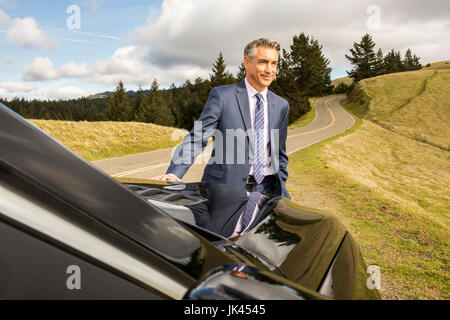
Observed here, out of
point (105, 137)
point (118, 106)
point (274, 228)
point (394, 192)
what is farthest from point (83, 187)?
point (118, 106)

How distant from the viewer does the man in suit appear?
8.64 feet

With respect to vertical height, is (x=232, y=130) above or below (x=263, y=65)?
below

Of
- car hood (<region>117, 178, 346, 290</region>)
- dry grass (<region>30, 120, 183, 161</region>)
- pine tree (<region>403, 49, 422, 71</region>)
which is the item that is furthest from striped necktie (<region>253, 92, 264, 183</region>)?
pine tree (<region>403, 49, 422, 71</region>)

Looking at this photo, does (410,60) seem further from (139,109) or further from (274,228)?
(274,228)

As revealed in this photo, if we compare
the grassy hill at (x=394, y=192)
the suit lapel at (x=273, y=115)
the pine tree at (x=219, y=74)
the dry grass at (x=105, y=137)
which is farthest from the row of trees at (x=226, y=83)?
the suit lapel at (x=273, y=115)

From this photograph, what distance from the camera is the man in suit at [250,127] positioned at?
2635mm

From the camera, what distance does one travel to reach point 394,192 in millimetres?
13422

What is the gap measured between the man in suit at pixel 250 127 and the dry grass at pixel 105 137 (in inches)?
427

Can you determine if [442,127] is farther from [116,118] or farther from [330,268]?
[116,118]

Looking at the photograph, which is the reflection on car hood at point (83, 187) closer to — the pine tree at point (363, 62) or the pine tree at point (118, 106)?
the pine tree at point (118, 106)

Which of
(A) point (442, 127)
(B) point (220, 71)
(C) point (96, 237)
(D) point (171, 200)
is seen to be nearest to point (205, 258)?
(C) point (96, 237)

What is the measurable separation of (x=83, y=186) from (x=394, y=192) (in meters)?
14.9
